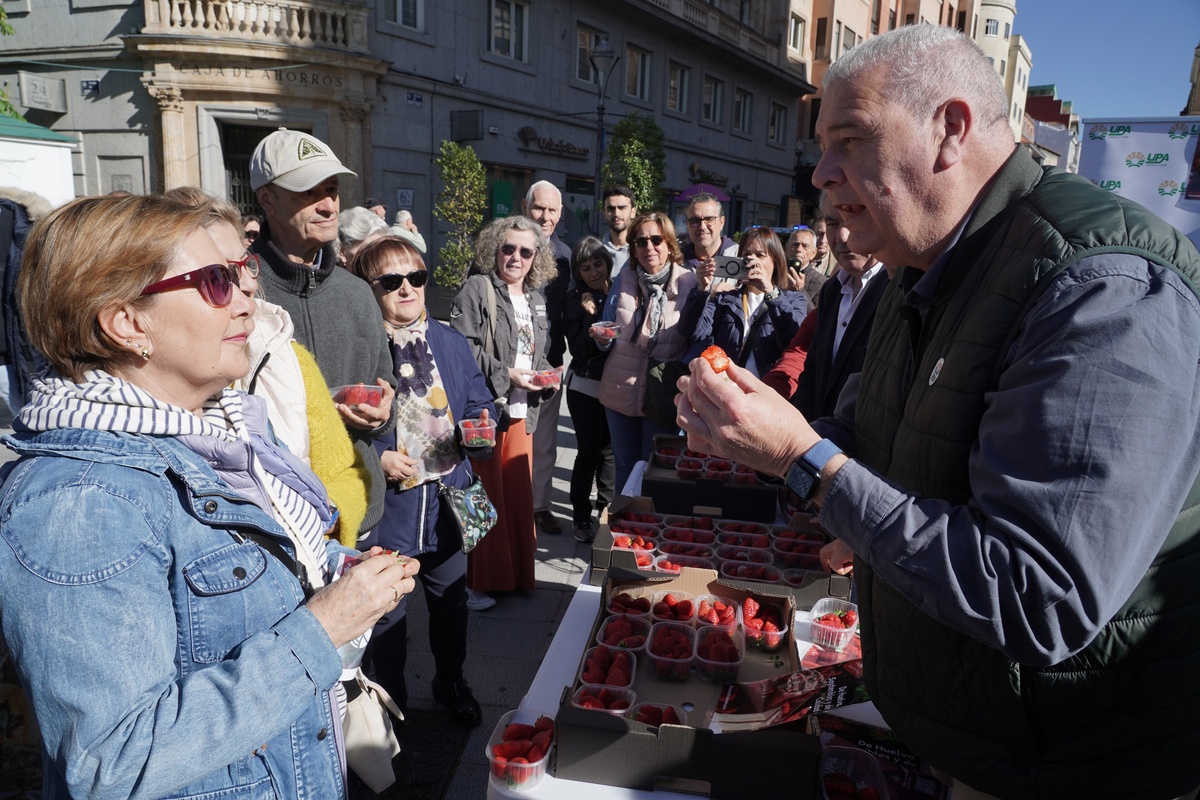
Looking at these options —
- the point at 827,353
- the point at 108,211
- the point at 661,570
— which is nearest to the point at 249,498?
the point at 108,211

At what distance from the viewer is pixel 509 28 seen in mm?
17484

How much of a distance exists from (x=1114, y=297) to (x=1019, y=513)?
348mm

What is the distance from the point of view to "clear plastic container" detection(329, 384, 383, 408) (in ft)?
8.55

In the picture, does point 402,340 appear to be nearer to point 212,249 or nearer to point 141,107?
point 212,249

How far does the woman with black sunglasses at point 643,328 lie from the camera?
4.75 meters

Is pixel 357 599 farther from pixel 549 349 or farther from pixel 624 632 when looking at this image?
pixel 549 349

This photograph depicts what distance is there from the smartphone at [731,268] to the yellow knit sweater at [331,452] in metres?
2.75

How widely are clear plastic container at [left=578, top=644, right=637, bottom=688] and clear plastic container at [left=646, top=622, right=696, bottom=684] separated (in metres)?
0.07

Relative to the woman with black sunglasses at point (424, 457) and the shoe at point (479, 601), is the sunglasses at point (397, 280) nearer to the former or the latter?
the woman with black sunglasses at point (424, 457)

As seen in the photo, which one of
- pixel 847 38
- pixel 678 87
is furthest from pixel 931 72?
pixel 847 38

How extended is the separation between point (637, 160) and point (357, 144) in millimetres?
5896

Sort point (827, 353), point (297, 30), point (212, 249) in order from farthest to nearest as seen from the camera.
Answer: point (297, 30) → point (827, 353) → point (212, 249)

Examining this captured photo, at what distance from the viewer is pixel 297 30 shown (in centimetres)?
1425

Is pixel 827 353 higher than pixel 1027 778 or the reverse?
higher
